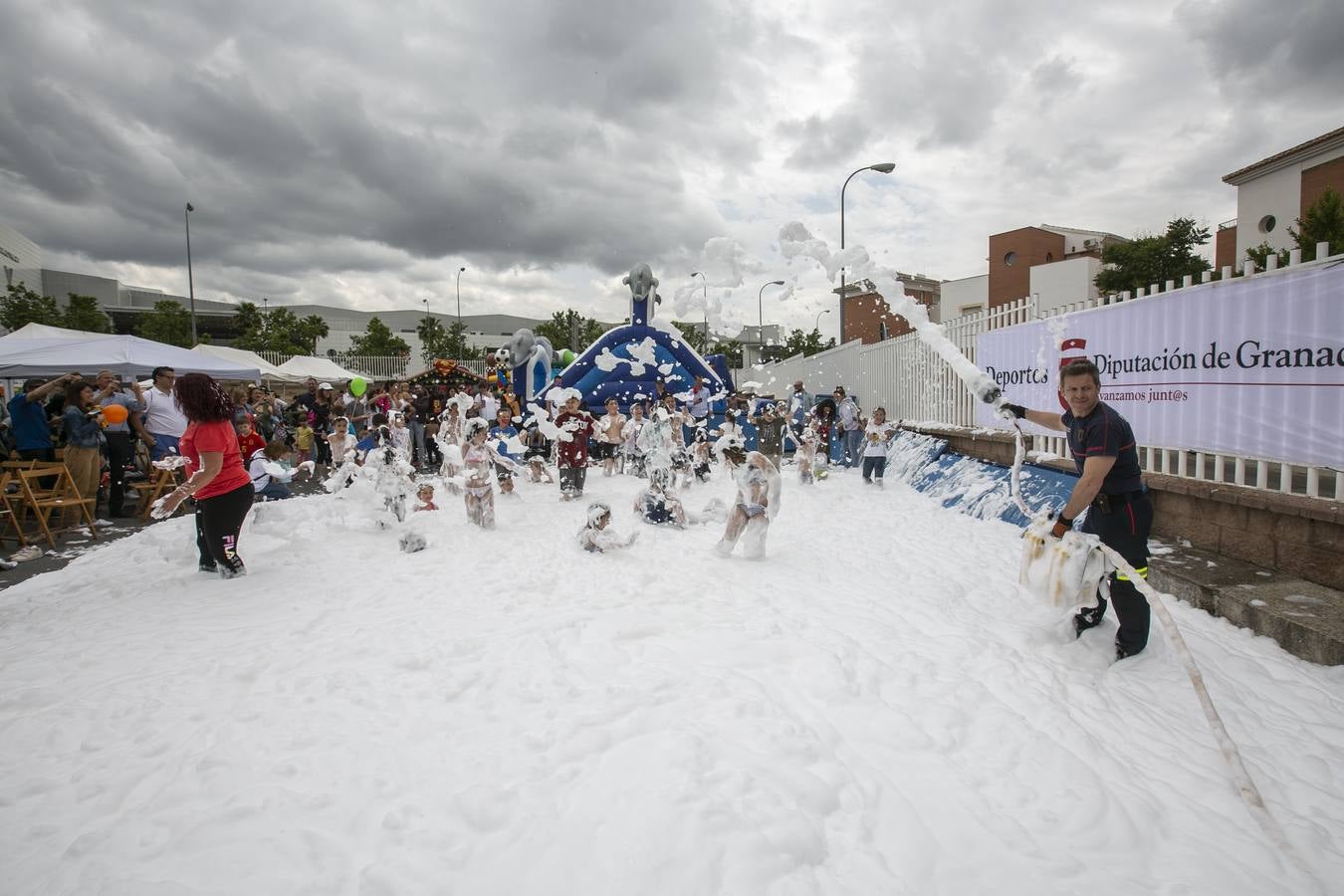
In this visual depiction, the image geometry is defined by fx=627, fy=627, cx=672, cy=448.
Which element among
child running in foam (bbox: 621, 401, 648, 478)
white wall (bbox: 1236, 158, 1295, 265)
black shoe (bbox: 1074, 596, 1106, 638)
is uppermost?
white wall (bbox: 1236, 158, 1295, 265)

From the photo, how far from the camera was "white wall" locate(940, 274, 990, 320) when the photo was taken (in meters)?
31.8

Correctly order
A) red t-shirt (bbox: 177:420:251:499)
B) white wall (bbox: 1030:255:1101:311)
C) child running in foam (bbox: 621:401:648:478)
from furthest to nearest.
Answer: white wall (bbox: 1030:255:1101:311)
child running in foam (bbox: 621:401:648:478)
red t-shirt (bbox: 177:420:251:499)

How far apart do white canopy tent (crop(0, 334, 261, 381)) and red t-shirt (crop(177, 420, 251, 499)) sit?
632 centimetres

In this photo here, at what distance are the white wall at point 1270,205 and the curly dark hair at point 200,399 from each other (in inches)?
1096

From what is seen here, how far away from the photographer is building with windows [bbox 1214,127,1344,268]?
1933 centimetres

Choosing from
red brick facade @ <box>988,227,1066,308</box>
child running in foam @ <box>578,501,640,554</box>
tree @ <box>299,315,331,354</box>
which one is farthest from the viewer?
tree @ <box>299,315,331,354</box>

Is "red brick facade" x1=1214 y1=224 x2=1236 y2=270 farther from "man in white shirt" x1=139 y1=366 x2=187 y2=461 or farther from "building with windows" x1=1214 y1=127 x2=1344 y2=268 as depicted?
"man in white shirt" x1=139 y1=366 x2=187 y2=461

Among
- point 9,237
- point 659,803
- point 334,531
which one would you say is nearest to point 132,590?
point 334,531

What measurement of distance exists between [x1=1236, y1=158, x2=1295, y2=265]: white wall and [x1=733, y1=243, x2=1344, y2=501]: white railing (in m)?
16.4

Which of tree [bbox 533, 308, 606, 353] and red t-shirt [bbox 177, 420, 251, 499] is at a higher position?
tree [bbox 533, 308, 606, 353]

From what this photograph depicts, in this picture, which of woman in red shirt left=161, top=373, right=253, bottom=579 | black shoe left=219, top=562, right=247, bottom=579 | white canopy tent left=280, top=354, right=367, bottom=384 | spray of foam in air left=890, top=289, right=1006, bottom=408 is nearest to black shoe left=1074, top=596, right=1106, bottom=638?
spray of foam in air left=890, top=289, right=1006, bottom=408

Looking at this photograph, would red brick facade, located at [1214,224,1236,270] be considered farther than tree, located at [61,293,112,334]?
No

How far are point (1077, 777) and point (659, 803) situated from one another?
172 cm

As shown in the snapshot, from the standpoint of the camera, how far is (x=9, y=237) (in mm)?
36219
